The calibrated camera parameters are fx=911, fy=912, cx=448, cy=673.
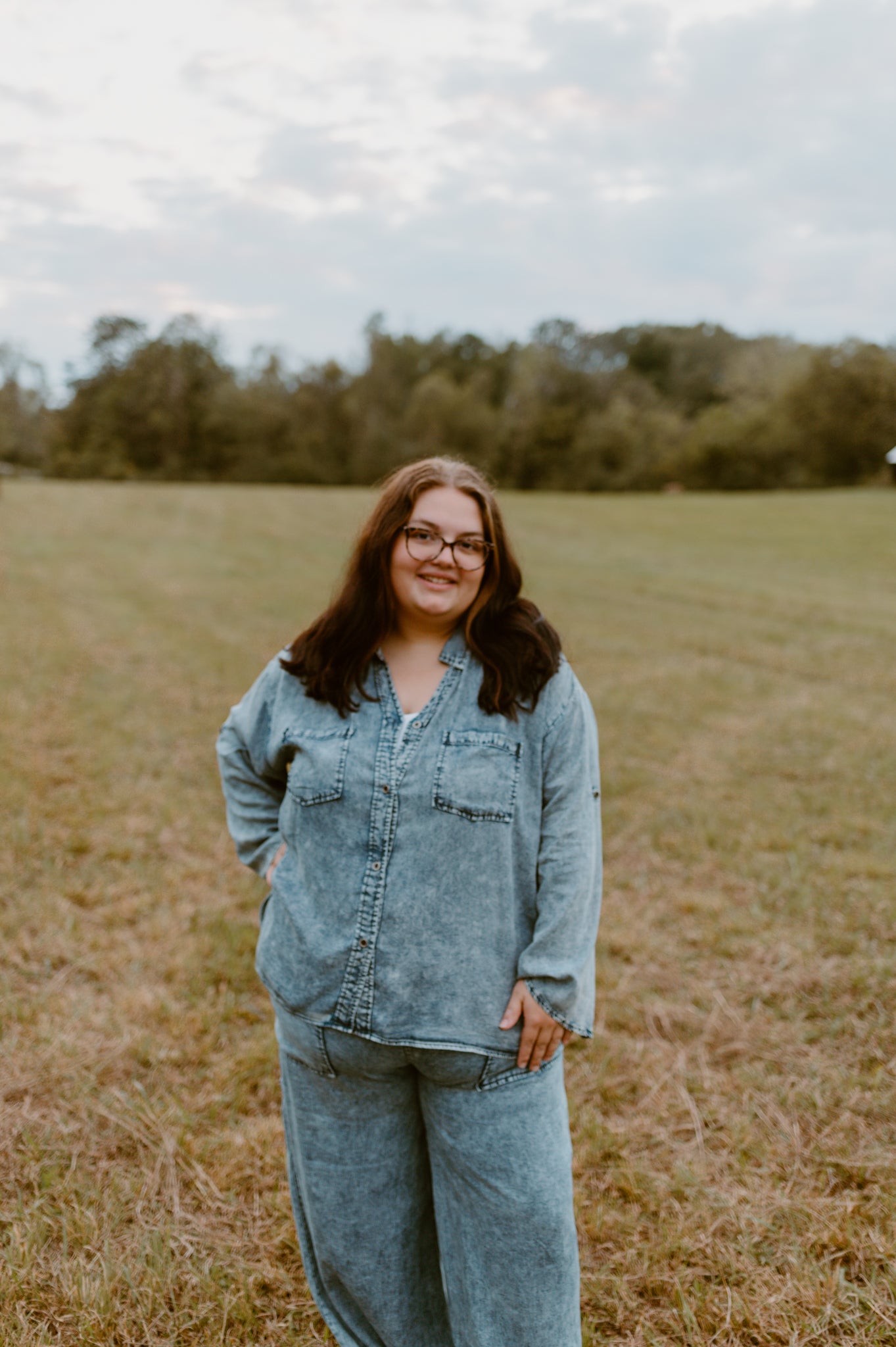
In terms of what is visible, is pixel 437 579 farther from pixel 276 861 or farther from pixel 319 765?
pixel 276 861

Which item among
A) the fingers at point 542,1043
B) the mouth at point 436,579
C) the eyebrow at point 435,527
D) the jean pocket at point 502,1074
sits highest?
the eyebrow at point 435,527

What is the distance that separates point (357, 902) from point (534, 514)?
2371 centimetres

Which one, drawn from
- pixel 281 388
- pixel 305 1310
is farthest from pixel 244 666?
pixel 281 388

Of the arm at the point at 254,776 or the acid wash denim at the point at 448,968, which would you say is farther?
the arm at the point at 254,776

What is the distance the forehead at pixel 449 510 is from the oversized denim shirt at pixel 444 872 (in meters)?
0.30

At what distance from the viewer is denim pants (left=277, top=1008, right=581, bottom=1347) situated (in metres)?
1.70

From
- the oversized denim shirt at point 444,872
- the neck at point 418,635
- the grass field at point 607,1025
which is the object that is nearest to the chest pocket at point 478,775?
the oversized denim shirt at point 444,872

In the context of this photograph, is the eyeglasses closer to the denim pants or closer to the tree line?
the denim pants

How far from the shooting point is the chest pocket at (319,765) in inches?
70.2

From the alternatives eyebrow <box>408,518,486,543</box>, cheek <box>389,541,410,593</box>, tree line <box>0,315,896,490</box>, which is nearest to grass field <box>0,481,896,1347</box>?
cheek <box>389,541,410,593</box>

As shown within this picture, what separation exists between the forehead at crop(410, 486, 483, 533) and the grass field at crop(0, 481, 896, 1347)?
1908 mm

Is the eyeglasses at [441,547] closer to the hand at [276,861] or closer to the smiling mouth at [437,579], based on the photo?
the smiling mouth at [437,579]

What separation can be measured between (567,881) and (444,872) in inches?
9.3

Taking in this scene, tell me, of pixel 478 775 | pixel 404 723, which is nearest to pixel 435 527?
pixel 404 723
